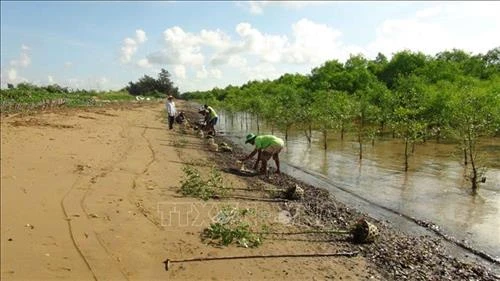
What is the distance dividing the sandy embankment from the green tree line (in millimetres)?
11614

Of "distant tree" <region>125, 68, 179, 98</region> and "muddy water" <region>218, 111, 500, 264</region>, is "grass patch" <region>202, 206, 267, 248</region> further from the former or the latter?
"distant tree" <region>125, 68, 179, 98</region>

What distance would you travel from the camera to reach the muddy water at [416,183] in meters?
13.0

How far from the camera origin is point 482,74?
53.7 meters

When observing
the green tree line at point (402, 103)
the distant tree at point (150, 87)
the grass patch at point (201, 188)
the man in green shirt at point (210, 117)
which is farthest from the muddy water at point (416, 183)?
the distant tree at point (150, 87)

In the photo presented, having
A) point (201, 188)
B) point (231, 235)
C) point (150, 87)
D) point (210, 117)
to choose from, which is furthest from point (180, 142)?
point (150, 87)

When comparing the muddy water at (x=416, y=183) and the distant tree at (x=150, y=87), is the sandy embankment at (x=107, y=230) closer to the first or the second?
the muddy water at (x=416, y=183)

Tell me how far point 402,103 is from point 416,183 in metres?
A: 10.3

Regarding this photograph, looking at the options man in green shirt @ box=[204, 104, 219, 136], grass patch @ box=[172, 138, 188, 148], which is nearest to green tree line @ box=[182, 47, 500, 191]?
man in green shirt @ box=[204, 104, 219, 136]

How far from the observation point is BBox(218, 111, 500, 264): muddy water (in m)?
13.0

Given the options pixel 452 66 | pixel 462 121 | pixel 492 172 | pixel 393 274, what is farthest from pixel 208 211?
pixel 452 66

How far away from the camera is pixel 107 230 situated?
8.28 m

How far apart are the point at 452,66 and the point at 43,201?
173 ft

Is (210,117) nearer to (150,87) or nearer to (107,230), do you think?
(107,230)

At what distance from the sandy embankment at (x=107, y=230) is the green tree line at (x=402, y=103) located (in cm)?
1161
